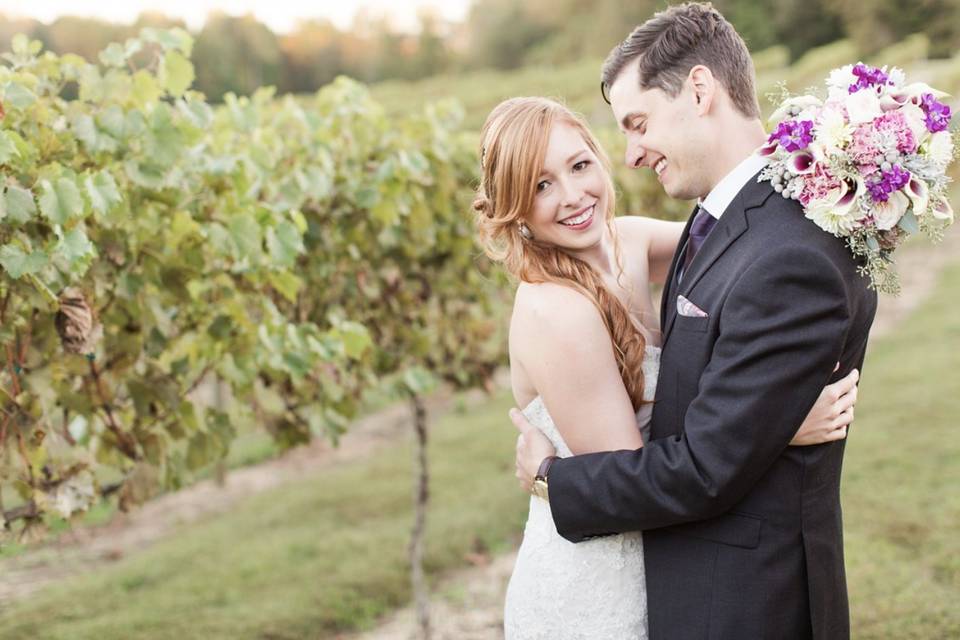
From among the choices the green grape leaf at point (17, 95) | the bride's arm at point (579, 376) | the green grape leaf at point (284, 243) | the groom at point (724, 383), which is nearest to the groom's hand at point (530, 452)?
the groom at point (724, 383)

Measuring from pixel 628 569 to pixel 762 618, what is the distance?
0.37 metres

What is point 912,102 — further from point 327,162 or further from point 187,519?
point 187,519

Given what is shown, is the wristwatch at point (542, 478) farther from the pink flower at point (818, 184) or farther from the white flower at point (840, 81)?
the white flower at point (840, 81)

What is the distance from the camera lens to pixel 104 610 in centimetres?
525

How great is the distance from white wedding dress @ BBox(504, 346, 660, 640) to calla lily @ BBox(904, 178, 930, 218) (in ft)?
2.39

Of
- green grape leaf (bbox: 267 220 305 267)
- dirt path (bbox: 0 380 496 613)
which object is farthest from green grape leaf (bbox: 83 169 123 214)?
dirt path (bbox: 0 380 496 613)

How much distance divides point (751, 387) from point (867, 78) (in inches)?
29.0

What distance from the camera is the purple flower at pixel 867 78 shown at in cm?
199

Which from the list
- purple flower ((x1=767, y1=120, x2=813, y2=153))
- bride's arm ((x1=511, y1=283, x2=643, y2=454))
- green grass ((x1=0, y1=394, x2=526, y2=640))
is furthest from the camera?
green grass ((x1=0, y1=394, x2=526, y2=640))

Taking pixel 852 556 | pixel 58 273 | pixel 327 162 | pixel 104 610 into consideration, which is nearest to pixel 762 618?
pixel 58 273

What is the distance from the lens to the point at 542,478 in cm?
228

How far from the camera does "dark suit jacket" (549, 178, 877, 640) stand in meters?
1.87

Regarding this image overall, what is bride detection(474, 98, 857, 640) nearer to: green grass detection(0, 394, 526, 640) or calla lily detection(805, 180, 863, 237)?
calla lily detection(805, 180, 863, 237)

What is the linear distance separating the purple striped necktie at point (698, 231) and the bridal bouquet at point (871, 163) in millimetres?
243
